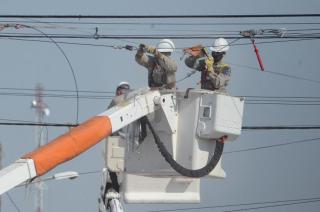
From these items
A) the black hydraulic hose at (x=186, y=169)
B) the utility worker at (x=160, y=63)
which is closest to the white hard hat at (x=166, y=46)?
the utility worker at (x=160, y=63)

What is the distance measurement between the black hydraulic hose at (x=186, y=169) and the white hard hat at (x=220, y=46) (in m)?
1.87

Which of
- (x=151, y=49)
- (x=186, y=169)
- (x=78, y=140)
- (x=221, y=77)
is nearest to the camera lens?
(x=78, y=140)

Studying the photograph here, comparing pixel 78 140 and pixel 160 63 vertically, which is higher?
pixel 160 63

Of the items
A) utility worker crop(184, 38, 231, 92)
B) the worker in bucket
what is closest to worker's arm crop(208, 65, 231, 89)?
utility worker crop(184, 38, 231, 92)

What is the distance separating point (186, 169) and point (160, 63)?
6.97 ft

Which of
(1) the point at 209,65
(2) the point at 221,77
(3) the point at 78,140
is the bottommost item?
(3) the point at 78,140

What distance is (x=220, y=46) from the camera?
2767 cm

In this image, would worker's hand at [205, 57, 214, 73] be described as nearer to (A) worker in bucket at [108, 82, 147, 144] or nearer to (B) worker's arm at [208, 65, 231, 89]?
(B) worker's arm at [208, 65, 231, 89]

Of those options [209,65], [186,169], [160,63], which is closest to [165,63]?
[160,63]

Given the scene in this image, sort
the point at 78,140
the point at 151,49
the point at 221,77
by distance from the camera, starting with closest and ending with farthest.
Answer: the point at 78,140 → the point at 151,49 → the point at 221,77

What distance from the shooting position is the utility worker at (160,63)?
27312mm

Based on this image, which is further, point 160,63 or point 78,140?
point 160,63

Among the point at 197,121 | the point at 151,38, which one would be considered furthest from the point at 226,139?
the point at 151,38

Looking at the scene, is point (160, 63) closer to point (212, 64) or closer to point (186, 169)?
point (212, 64)
